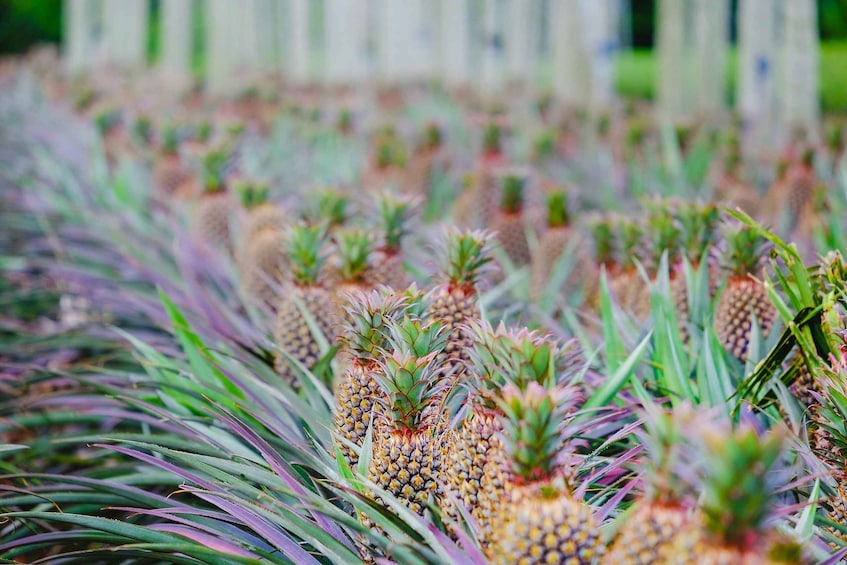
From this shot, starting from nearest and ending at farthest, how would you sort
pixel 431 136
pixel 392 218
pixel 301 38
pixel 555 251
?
pixel 392 218 → pixel 555 251 → pixel 431 136 → pixel 301 38

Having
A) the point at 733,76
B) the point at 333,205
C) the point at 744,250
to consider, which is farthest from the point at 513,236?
the point at 733,76

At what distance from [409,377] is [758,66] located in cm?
761

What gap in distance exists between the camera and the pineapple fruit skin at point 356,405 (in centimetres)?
194

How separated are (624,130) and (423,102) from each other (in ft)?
11.3

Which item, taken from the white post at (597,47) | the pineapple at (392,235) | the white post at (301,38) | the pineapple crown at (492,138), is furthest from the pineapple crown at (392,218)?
the white post at (301,38)

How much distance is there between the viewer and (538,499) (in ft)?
4.75

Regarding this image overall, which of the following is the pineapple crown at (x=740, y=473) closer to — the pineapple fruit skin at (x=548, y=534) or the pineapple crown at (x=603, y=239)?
the pineapple fruit skin at (x=548, y=534)

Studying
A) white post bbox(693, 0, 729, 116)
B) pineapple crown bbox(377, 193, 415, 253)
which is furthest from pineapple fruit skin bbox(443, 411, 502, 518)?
white post bbox(693, 0, 729, 116)

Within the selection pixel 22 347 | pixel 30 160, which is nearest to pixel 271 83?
pixel 30 160

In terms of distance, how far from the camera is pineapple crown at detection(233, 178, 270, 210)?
4.08 metres

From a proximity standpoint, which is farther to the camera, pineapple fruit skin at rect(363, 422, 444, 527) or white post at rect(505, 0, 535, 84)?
white post at rect(505, 0, 535, 84)

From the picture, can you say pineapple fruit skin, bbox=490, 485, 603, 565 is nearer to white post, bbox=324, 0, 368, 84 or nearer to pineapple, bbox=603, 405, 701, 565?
pineapple, bbox=603, 405, 701, 565

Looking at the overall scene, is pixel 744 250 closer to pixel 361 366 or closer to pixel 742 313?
pixel 742 313

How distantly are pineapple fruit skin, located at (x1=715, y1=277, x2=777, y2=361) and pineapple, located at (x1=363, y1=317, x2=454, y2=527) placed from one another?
1.14 m
